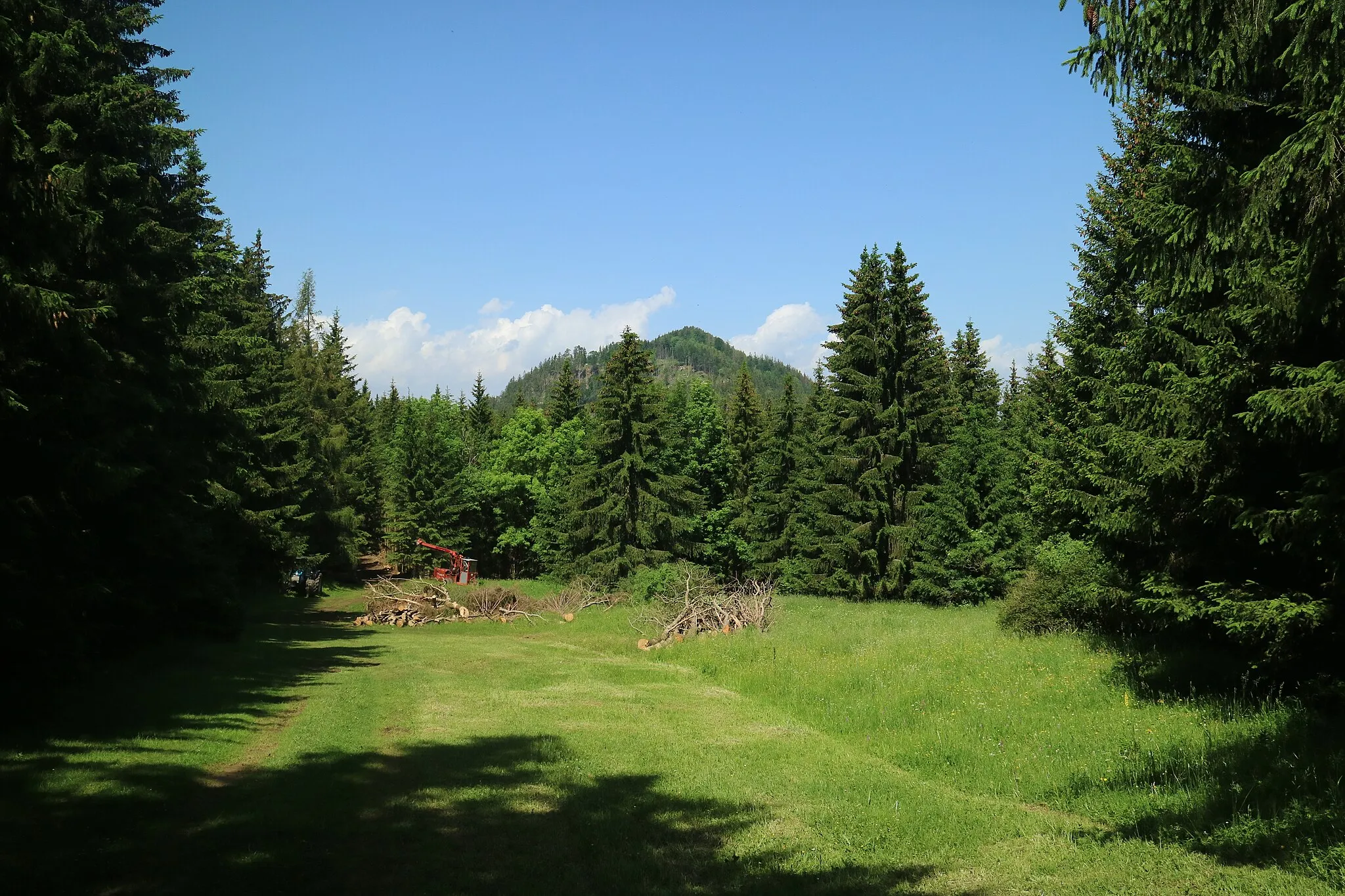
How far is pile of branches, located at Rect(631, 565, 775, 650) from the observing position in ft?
79.9

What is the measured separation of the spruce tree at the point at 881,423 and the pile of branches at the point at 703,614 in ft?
48.9

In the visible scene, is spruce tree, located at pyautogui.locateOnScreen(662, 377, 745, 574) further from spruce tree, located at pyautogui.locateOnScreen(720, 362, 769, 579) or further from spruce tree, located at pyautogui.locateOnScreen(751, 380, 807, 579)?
spruce tree, located at pyautogui.locateOnScreen(751, 380, 807, 579)

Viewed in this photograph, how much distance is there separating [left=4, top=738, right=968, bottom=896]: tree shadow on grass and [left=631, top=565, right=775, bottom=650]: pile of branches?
47.9 ft

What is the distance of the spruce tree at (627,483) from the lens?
143 ft

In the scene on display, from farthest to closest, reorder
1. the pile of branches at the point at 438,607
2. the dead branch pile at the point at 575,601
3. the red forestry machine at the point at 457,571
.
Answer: the red forestry machine at the point at 457,571 → the dead branch pile at the point at 575,601 → the pile of branches at the point at 438,607

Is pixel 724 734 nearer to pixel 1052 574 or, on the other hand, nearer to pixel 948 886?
pixel 948 886

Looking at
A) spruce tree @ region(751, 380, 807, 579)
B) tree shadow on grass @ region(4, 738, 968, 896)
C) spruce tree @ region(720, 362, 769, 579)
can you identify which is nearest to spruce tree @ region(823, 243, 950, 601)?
spruce tree @ region(751, 380, 807, 579)

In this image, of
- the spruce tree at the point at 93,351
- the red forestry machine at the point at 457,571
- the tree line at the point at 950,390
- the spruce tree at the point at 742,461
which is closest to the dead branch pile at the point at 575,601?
the tree line at the point at 950,390

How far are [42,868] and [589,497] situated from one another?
38.1 meters

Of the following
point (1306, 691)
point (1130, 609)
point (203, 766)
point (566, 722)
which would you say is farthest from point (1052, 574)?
point (203, 766)

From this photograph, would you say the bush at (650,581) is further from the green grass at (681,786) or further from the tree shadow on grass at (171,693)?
the green grass at (681,786)

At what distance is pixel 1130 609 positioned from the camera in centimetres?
1762

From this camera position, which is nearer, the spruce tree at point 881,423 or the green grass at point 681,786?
the green grass at point 681,786

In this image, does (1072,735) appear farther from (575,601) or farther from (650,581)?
(650,581)
